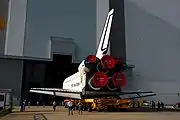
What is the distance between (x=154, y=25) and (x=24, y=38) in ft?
75.6

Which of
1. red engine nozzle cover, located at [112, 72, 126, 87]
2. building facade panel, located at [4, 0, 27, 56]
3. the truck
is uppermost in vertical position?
building facade panel, located at [4, 0, 27, 56]

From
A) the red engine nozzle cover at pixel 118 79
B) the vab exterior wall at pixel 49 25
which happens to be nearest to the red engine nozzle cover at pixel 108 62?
the red engine nozzle cover at pixel 118 79

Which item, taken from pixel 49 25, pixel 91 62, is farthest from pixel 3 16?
pixel 91 62

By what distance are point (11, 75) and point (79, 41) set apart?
1228 cm

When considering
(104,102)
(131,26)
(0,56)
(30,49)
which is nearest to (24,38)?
(30,49)

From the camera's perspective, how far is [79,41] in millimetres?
40469

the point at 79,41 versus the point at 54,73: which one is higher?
the point at 79,41

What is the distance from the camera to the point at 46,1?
3950 centimetres

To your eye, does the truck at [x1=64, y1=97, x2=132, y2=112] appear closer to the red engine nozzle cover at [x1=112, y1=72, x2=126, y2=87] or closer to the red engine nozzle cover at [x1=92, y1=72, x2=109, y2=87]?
the red engine nozzle cover at [x1=112, y1=72, x2=126, y2=87]

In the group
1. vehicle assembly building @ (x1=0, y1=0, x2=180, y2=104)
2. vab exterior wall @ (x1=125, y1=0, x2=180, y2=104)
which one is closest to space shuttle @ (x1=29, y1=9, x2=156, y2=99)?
vehicle assembly building @ (x1=0, y1=0, x2=180, y2=104)

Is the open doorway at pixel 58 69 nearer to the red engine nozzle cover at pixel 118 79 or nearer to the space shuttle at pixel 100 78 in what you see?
the space shuttle at pixel 100 78

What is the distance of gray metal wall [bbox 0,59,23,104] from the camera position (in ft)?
119

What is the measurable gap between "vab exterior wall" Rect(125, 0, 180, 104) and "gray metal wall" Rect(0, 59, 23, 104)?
731 inches

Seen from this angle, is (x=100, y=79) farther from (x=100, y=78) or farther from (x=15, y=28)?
(x=15, y=28)
